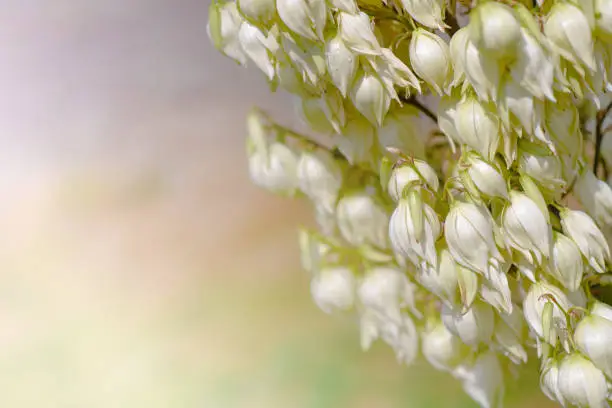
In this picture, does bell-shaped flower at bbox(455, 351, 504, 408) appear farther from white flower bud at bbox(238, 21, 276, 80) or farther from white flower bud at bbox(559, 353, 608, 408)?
white flower bud at bbox(238, 21, 276, 80)

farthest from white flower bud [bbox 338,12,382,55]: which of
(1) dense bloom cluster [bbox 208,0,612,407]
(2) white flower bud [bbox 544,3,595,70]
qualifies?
(2) white flower bud [bbox 544,3,595,70]

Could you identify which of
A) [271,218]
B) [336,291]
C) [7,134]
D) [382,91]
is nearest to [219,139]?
[271,218]

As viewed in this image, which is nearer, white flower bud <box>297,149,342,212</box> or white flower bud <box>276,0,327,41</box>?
white flower bud <box>276,0,327,41</box>

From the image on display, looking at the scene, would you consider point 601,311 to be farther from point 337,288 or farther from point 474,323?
point 337,288

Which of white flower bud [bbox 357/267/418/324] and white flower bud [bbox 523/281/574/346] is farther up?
white flower bud [bbox 523/281/574/346]

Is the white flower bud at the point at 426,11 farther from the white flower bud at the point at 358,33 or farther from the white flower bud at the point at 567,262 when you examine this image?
the white flower bud at the point at 567,262

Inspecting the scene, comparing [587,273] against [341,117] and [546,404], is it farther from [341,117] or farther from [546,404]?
[546,404]

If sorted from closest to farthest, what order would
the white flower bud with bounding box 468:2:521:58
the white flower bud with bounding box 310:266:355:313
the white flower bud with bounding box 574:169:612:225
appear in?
the white flower bud with bounding box 468:2:521:58 → the white flower bud with bounding box 574:169:612:225 → the white flower bud with bounding box 310:266:355:313
